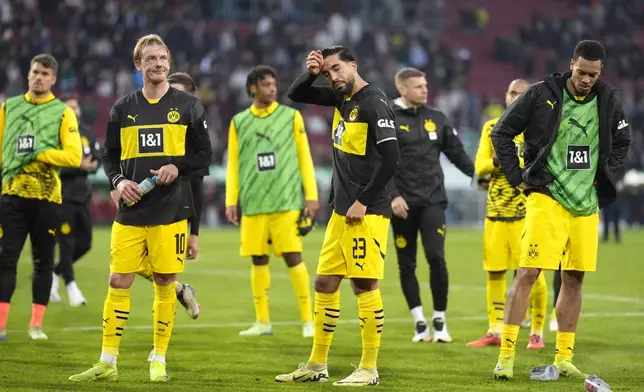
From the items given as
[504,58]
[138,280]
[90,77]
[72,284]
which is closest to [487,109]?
[504,58]

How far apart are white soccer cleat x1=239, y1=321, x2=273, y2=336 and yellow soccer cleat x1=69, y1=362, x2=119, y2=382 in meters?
3.15

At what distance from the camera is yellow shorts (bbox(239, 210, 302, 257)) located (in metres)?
11.2

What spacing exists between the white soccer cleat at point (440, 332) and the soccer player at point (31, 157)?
3429 millimetres

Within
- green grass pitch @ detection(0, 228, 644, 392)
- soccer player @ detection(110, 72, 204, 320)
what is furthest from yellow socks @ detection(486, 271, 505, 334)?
soccer player @ detection(110, 72, 204, 320)

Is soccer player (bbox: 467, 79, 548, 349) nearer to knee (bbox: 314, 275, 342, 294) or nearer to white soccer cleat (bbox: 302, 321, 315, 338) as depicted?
white soccer cleat (bbox: 302, 321, 315, 338)

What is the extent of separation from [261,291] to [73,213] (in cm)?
391

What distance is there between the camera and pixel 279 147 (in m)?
11.4

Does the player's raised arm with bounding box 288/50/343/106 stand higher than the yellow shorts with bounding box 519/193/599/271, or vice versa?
the player's raised arm with bounding box 288/50/343/106

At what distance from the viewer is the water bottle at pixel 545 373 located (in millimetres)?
8289

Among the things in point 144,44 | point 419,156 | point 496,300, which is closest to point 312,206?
point 419,156

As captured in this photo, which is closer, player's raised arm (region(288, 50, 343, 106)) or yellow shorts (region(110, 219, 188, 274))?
yellow shorts (region(110, 219, 188, 274))

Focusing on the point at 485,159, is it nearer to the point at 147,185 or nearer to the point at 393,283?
the point at 147,185

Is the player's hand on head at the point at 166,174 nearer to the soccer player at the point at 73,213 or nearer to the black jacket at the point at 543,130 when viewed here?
the black jacket at the point at 543,130

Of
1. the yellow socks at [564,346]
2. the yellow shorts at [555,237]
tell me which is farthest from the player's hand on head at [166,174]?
the yellow socks at [564,346]
